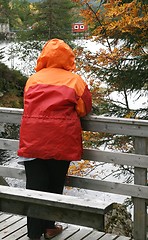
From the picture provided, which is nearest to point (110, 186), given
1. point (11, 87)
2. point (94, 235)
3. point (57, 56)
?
point (94, 235)

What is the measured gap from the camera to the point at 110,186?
15.1ft

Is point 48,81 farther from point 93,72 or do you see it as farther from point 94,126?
point 93,72

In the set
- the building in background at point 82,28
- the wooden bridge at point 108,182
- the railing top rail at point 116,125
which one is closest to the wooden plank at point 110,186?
the wooden bridge at point 108,182

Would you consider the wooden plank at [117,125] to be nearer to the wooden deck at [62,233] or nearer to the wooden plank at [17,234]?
the wooden deck at [62,233]

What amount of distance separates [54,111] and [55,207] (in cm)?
136

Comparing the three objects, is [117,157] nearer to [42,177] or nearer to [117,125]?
[117,125]

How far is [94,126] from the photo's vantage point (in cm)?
448

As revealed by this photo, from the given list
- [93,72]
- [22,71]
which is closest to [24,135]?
[93,72]

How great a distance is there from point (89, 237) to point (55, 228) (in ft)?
1.01

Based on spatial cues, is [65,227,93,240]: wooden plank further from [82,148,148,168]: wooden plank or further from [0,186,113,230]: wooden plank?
[0,186,113,230]: wooden plank

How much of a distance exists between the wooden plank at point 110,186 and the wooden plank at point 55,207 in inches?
64.5

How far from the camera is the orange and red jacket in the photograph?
410 centimetres

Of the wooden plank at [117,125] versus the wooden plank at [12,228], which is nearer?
the wooden plank at [117,125]

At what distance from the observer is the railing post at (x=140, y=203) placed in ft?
14.5
